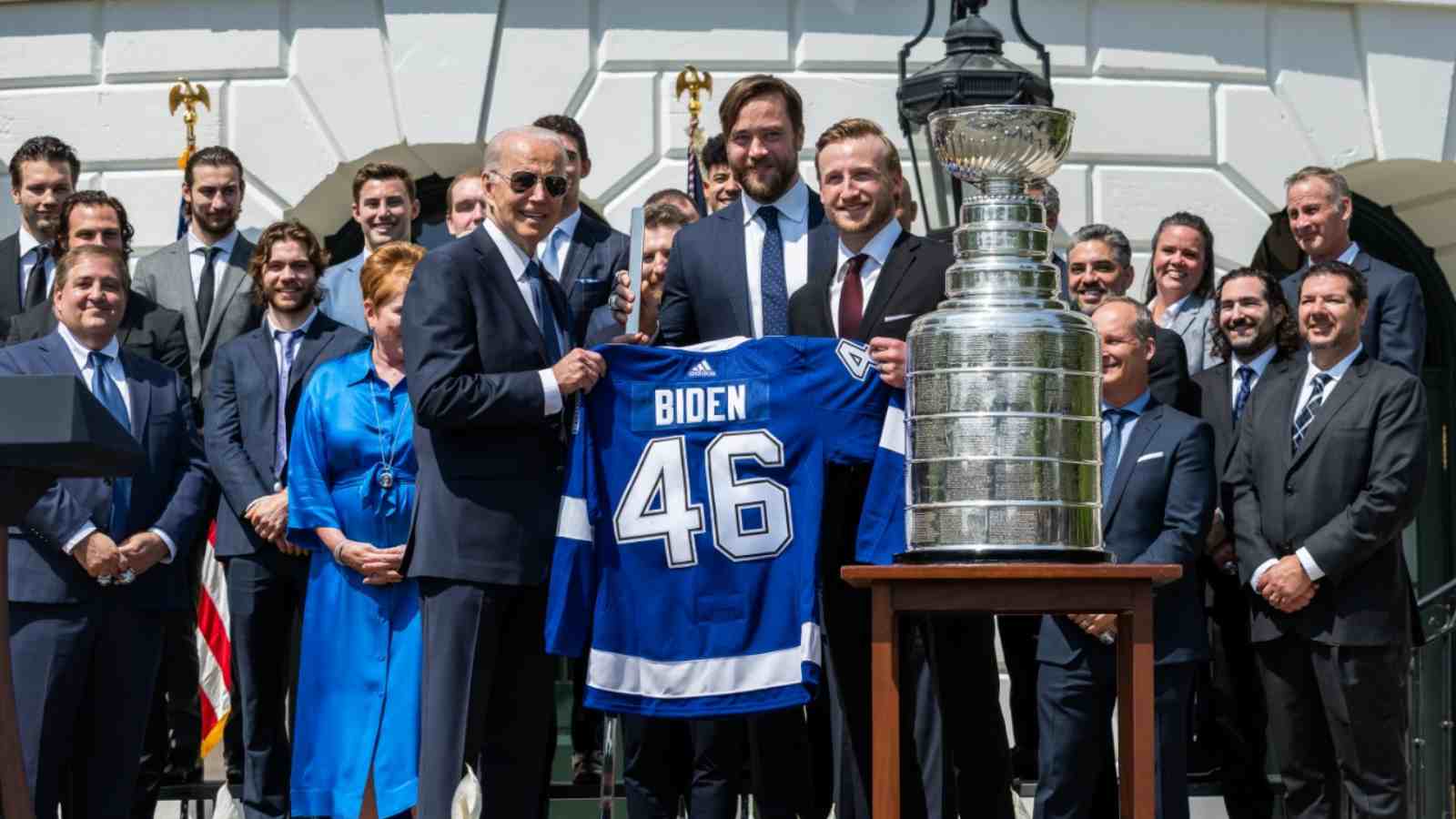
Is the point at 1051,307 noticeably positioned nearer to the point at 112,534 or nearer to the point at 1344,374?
the point at 1344,374

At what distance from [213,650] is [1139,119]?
6078 millimetres

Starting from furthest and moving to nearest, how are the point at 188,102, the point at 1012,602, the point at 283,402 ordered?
the point at 188,102
the point at 283,402
the point at 1012,602

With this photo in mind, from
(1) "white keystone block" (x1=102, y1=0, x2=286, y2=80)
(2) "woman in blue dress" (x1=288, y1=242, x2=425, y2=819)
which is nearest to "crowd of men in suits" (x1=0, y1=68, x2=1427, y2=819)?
(2) "woman in blue dress" (x1=288, y1=242, x2=425, y2=819)

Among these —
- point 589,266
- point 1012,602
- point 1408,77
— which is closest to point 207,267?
point 589,266

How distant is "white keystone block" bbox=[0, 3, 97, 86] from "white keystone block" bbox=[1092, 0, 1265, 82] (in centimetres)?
560

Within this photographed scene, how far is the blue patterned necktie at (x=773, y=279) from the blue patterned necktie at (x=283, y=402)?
2.39 m

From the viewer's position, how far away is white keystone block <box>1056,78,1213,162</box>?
13.2 m

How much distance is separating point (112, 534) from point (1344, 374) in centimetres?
463

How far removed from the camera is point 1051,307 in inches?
250

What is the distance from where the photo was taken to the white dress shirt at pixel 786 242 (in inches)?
294

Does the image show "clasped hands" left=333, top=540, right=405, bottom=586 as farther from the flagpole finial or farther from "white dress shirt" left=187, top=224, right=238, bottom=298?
the flagpole finial

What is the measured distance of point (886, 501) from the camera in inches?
275

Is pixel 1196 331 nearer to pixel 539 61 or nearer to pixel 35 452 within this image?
pixel 539 61

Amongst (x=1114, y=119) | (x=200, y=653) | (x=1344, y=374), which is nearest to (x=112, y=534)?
(x=200, y=653)
